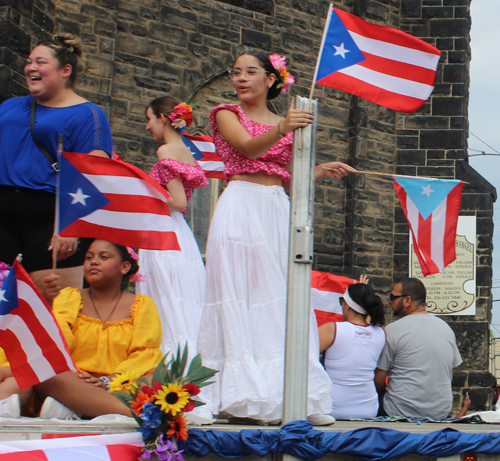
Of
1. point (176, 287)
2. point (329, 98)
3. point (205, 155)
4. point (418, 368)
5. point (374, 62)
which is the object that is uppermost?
point (329, 98)

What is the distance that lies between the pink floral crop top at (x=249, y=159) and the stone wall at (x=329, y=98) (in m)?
6.00

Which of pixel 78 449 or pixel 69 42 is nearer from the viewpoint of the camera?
pixel 78 449

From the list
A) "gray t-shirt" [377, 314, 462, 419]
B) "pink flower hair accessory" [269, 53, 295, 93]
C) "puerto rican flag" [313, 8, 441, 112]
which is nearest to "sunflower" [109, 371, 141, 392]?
"puerto rican flag" [313, 8, 441, 112]

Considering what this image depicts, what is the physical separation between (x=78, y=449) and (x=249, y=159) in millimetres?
1981

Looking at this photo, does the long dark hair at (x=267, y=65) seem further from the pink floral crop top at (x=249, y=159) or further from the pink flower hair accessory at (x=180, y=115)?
the pink flower hair accessory at (x=180, y=115)

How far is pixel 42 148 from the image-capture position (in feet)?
13.2

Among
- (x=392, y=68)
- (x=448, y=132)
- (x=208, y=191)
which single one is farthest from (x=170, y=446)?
(x=448, y=132)

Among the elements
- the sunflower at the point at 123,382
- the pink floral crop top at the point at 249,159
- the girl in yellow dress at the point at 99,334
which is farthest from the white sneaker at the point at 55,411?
the pink floral crop top at the point at 249,159

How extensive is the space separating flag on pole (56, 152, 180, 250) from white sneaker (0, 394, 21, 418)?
880 mm

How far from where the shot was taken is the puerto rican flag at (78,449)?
2.57 metres

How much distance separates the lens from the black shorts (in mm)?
3881

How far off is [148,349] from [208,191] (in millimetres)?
7208

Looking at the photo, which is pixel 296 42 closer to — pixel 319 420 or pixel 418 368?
pixel 418 368

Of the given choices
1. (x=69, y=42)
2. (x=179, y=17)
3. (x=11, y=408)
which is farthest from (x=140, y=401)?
(x=179, y=17)
